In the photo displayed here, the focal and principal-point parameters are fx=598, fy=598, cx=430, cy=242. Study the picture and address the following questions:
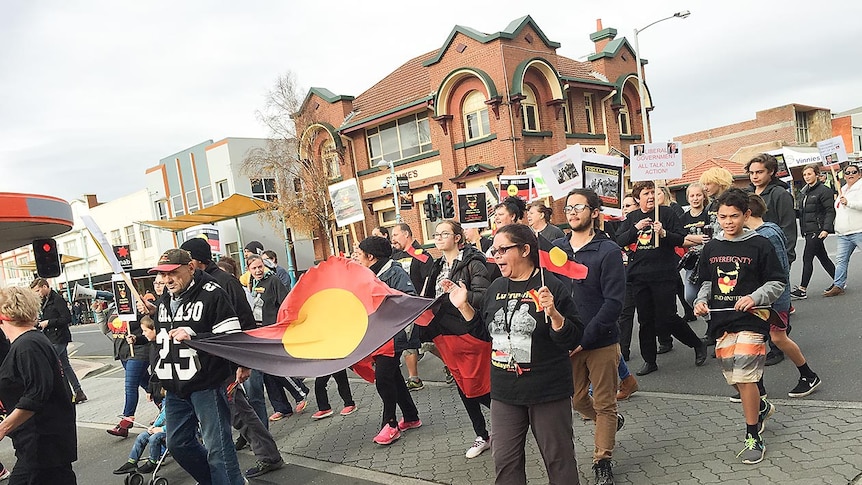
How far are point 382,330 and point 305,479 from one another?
5.23 ft

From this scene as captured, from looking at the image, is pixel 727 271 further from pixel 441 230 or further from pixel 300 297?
pixel 300 297

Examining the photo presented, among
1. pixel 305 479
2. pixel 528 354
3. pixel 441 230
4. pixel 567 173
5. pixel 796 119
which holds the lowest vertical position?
pixel 305 479

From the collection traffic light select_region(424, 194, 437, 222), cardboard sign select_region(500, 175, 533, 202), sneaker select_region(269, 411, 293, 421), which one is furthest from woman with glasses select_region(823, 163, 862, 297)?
traffic light select_region(424, 194, 437, 222)

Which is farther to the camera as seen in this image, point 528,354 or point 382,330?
point 382,330

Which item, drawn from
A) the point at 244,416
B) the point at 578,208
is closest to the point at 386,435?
the point at 244,416

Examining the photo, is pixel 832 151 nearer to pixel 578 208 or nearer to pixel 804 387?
pixel 804 387

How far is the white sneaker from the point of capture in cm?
502

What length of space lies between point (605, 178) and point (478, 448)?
2990 mm

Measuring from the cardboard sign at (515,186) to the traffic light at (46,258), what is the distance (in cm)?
748

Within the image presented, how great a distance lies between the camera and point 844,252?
27.9 ft

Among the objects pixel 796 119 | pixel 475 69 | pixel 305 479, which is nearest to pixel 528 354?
pixel 305 479

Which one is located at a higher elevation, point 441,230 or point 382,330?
point 441,230

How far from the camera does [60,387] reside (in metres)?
4.23

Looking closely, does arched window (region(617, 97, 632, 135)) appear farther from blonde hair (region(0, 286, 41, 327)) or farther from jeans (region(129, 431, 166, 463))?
blonde hair (region(0, 286, 41, 327))
